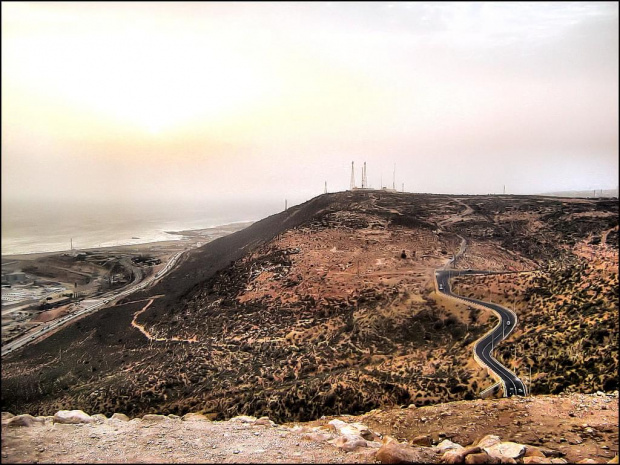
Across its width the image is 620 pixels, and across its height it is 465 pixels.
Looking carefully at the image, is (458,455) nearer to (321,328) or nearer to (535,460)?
(535,460)

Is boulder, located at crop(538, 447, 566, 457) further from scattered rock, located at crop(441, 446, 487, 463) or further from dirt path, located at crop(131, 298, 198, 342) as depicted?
dirt path, located at crop(131, 298, 198, 342)

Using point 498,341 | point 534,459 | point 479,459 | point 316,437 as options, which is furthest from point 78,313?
point 534,459

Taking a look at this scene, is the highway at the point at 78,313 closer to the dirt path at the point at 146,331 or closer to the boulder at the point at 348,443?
the dirt path at the point at 146,331

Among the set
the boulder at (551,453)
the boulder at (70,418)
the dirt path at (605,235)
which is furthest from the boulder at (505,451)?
the dirt path at (605,235)

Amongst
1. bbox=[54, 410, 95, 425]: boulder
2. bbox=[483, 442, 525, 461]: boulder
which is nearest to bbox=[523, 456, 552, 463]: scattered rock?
bbox=[483, 442, 525, 461]: boulder

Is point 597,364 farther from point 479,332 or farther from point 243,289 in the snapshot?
point 243,289

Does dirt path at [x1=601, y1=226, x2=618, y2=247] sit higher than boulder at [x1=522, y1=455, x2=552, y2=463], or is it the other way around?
dirt path at [x1=601, y1=226, x2=618, y2=247]

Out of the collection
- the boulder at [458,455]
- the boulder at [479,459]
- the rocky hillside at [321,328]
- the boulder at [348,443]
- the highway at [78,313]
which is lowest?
the highway at [78,313]
